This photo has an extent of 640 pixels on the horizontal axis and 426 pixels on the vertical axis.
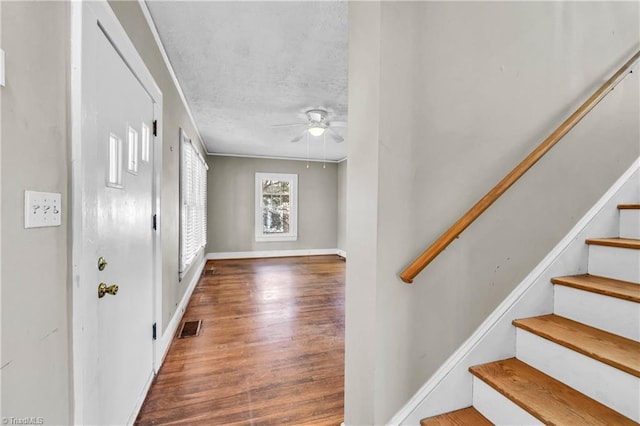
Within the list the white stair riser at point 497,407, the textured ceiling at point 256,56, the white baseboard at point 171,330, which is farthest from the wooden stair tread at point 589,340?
the white baseboard at point 171,330

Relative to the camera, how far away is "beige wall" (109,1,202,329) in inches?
63.5

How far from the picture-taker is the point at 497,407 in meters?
1.21

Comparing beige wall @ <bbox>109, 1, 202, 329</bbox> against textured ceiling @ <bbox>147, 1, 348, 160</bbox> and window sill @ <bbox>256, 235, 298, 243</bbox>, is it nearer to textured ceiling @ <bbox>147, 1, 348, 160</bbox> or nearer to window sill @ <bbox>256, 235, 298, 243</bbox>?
textured ceiling @ <bbox>147, 1, 348, 160</bbox>

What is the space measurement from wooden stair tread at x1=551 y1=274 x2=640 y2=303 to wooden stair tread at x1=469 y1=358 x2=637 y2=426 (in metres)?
0.47

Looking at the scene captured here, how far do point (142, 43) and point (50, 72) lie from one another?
1083mm

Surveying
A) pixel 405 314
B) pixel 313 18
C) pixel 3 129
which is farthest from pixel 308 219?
pixel 3 129

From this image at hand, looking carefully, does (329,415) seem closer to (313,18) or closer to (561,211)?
(561,211)

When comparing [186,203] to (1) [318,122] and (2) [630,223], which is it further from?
(2) [630,223]

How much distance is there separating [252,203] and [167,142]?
4295 mm

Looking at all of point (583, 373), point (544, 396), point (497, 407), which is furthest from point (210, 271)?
point (583, 373)

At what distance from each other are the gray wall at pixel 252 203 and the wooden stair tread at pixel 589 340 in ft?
19.5

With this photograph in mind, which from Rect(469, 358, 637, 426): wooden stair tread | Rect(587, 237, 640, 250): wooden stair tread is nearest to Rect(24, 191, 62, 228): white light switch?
Rect(469, 358, 637, 426): wooden stair tread

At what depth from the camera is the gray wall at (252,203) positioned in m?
6.48

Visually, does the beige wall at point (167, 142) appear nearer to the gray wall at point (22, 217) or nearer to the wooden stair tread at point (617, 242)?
the gray wall at point (22, 217)
